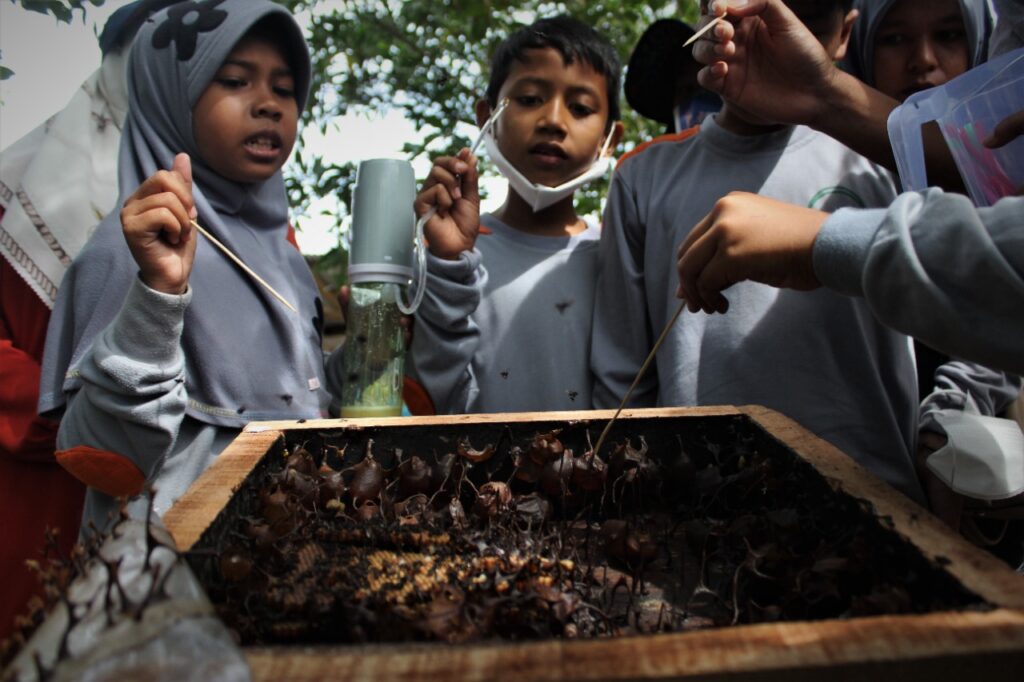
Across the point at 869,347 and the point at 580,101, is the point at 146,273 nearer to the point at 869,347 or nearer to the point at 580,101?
the point at 580,101

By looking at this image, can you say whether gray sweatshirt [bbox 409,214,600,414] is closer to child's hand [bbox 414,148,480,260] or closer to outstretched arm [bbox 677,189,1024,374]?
child's hand [bbox 414,148,480,260]

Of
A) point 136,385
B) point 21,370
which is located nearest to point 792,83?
point 136,385

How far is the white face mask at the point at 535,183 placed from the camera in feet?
8.44

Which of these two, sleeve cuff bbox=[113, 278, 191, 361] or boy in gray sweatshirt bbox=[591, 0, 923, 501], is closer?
A: sleeve cuff bbox=[113, 278, 191, 361]

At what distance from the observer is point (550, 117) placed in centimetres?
254

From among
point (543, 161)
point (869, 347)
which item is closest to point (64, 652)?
point (869, 347)

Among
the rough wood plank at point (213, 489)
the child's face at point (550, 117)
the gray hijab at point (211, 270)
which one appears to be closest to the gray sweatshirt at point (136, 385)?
the gray hijab at point (211, 270)

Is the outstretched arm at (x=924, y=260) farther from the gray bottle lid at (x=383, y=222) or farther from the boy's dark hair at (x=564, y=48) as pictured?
the boy's dark hair at (x=564, y=48)

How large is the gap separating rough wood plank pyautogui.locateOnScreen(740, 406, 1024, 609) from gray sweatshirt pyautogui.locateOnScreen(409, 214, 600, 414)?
980mm

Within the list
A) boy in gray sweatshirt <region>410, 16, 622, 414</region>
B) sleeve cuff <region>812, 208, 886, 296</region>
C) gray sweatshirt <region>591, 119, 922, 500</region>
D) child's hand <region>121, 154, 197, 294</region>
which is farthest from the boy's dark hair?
Result: sleeve cuff <region>812, 208, 886, 296</region>

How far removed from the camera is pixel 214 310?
208cm

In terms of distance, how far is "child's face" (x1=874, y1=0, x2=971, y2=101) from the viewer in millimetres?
A: 2184

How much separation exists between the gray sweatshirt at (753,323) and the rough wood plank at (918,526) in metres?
0.46

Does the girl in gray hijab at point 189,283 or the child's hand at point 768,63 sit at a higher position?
the child's hand at point 768,63
